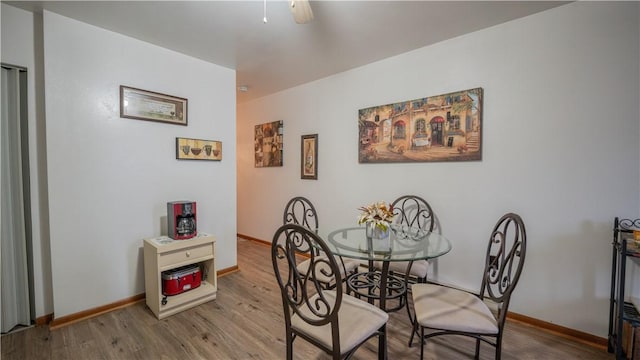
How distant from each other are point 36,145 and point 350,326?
110 inches

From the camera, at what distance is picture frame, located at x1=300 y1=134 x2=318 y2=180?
365 centimetres

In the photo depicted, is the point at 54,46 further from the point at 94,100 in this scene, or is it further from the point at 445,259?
the point at 445,259

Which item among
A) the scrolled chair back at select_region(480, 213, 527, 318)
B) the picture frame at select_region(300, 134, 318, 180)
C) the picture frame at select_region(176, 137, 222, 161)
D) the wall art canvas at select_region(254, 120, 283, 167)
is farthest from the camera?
the wall art canvas at select_region(254, 120, 283, 167)

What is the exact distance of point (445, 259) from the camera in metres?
2.59

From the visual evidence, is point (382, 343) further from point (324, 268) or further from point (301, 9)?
point (301, 9)

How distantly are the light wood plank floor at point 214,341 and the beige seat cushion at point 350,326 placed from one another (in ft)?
1.79

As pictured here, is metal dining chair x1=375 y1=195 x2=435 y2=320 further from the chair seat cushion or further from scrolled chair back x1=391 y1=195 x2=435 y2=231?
the chair seat cushion

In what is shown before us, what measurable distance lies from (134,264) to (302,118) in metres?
2.65

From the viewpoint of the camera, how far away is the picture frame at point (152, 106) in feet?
8.00

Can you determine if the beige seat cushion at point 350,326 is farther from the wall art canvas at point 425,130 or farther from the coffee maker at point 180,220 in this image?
the wall art canvas at point 425,130

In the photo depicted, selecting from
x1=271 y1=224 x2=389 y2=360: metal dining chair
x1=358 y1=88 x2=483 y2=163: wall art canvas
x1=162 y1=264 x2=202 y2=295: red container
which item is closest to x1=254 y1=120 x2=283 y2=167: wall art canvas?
x1=358 y1=88 x2=483 y2=163: wall art canvas

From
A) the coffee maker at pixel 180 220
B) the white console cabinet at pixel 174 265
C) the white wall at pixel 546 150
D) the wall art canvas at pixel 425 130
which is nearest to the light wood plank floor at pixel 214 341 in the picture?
the white console cabinet at pixel 174 265

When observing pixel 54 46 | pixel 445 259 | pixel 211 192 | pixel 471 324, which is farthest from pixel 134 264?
pixel 445 259

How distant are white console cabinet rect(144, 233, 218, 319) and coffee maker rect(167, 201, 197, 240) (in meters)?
0.07
